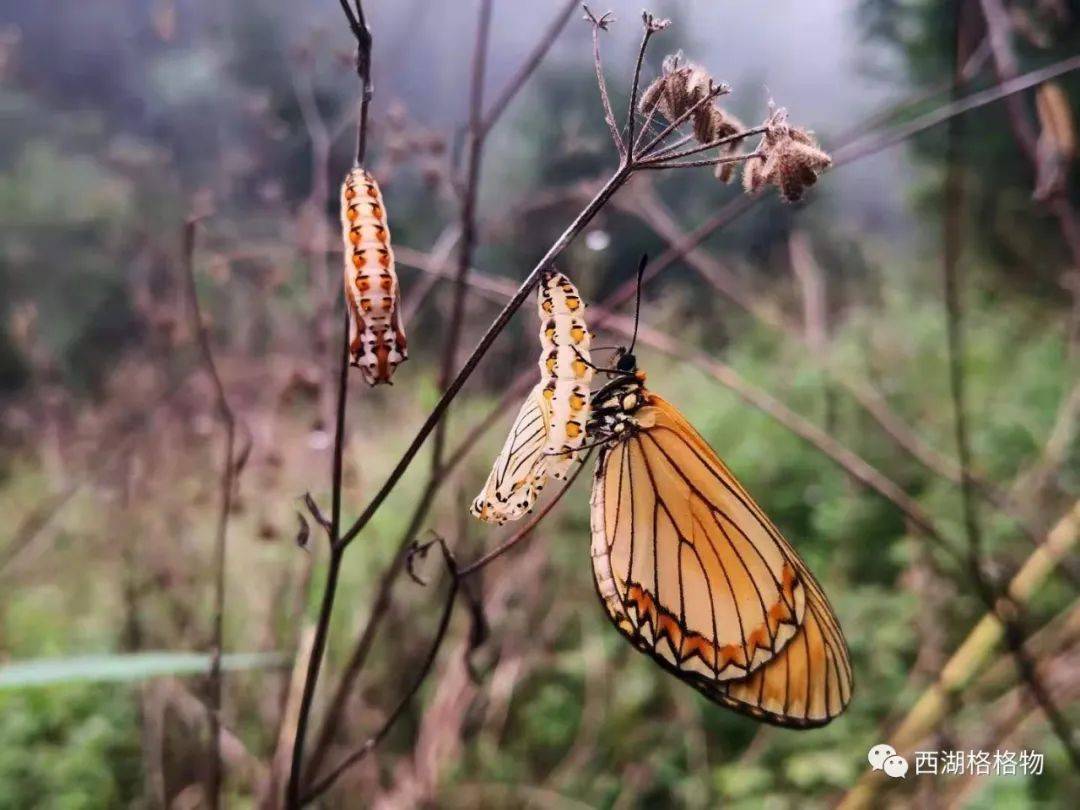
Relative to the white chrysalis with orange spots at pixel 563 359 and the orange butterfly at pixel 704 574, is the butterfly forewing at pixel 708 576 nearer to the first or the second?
the orange butterfly at pixel 704 574

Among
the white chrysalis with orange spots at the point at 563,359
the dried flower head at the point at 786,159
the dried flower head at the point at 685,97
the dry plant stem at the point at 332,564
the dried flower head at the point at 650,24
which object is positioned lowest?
the dry plant stem at the point at 332,564

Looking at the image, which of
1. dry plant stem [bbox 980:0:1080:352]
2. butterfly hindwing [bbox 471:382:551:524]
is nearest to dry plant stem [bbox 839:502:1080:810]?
dry plant stem [bbox 980:0:1080:352]

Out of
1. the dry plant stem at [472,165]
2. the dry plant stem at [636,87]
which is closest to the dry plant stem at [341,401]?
the dry plant stem at [636,87]

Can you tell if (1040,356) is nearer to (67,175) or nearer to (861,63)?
(861,63)

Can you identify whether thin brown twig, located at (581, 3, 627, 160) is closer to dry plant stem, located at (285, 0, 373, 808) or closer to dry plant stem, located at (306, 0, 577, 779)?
dry plant stem, located at (285, 0, 373, 808)

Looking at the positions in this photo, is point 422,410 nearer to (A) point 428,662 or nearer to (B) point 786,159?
(A) point 428,662

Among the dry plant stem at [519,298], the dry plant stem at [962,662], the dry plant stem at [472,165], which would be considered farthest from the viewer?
the dry plant stem at [962,662]
